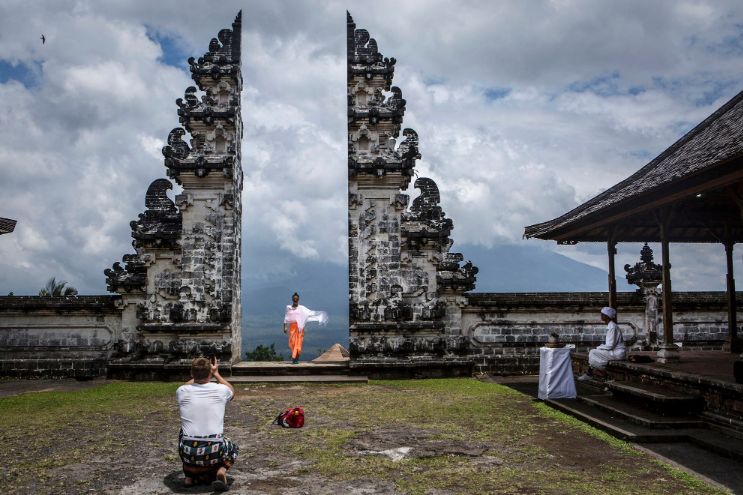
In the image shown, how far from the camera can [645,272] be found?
16469 mm

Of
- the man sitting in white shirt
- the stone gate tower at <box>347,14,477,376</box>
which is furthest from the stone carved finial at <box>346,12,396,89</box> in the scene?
the man sitting in white shirt

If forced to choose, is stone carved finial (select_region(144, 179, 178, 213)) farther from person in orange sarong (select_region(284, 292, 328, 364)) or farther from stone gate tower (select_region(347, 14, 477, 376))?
stone gate tower (select_region(347, 14, 477, 376))

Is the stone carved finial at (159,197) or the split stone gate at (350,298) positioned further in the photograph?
the stone carved finial at (159,197)

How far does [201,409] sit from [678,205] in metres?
9.93

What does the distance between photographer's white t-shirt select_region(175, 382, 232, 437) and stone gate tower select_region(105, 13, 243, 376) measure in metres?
9.44

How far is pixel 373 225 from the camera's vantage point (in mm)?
16141

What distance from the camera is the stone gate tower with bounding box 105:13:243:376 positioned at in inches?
614

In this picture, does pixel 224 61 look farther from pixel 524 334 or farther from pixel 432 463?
pixel 432 463

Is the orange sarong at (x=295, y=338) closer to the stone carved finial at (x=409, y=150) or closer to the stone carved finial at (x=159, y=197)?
the stone carved finial at (x=159, y=197)

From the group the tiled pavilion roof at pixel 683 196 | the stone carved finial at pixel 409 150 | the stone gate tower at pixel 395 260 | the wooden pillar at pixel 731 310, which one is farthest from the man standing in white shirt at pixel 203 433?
the wooden pillar at pixel 731 310

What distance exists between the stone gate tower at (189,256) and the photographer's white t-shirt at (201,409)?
372 inches

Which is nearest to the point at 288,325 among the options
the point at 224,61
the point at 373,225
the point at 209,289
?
the point at 209,289

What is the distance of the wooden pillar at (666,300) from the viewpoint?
461 inches

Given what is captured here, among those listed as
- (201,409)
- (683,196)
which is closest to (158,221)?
(201,409)
